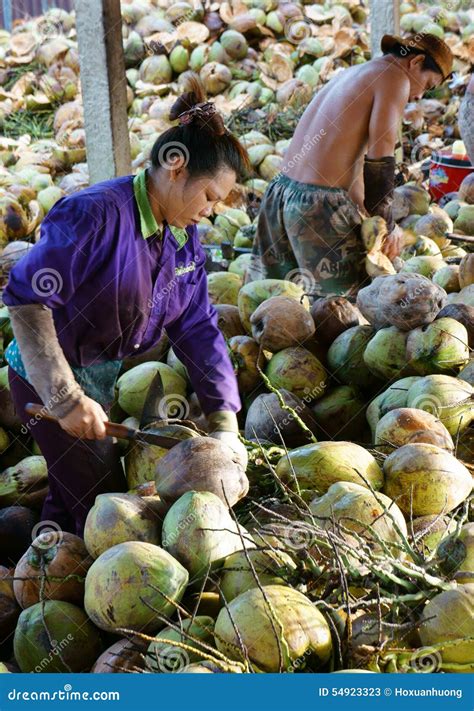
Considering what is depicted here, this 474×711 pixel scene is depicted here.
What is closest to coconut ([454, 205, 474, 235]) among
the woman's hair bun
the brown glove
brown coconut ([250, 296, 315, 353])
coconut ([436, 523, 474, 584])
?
the brown glove

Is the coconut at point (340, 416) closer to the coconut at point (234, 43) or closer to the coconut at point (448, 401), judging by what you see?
the coconut at point (448, 401)

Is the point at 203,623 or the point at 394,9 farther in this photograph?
the point at 394,9

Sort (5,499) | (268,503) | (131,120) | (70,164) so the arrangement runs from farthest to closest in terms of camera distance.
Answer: (131,120) → (70,164) → (5,499) → (268,503)

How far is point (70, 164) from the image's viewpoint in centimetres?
778

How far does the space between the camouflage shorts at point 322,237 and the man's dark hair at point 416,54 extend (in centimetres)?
79

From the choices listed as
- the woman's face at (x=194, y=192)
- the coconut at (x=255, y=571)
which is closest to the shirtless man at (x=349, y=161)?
the woman's face at (x=194, y=192)

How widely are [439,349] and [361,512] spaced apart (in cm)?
110

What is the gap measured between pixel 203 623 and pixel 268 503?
1.64ft

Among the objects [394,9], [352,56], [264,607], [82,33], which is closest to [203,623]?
[264,607]

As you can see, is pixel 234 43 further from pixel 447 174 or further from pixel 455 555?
pixel 455 555

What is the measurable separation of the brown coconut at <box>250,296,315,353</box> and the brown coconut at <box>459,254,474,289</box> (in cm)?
76

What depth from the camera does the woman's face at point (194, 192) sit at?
7.59 feet

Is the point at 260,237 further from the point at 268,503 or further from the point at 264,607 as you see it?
the point at 264,607

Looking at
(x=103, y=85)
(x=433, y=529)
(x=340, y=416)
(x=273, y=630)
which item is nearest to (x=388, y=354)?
(x=340, y=416)
